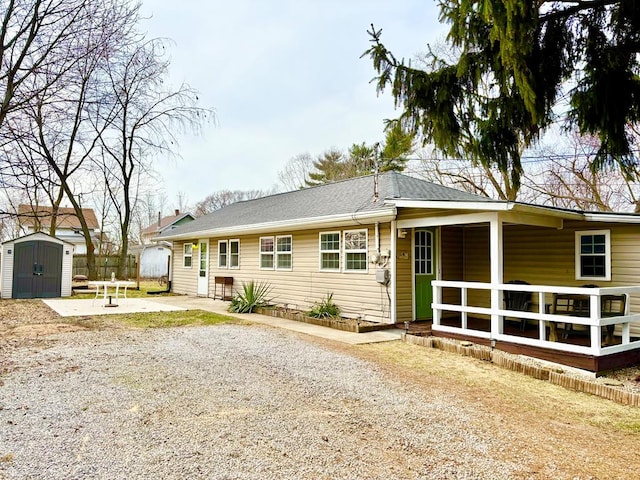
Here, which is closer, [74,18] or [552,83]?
[552,83]

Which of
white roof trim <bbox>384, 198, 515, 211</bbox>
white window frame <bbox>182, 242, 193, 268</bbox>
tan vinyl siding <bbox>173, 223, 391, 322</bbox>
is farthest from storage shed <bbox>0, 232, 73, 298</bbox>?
white roof trim <bbox>384, 198, 515, 211</bbox>

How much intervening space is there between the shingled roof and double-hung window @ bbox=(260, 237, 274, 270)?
0.64m

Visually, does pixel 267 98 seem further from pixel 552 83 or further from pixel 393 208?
pixel 552 83

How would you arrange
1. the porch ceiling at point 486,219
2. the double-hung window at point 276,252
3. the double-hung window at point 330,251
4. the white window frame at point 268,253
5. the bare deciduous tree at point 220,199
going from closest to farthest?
the porch ceiling at point 486,219 < the double-hung window at point 330,251 < the double-hung window at point 276,252 < the white window frame at point 268,253 < the bare deciduous tree at point 220,199

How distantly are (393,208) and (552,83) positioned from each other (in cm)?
413

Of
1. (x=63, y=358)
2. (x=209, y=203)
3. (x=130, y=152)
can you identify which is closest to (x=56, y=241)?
(x=130, y=152)

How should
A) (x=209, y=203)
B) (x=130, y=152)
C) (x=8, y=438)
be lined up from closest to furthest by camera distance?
(x=8, y=438) → (x=130, y=152) → (x=209, y=203)

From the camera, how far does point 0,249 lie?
49.6ft

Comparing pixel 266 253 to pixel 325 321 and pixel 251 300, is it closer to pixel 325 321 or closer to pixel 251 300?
pixel 251 300

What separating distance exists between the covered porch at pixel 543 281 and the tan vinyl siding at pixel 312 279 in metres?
0.87

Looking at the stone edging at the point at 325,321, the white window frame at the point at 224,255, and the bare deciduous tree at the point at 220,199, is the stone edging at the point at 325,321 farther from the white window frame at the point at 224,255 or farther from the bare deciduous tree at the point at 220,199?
the bare deciduous tree at the point at 220,199

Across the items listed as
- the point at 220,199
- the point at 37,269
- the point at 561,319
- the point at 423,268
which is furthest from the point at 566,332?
the point at 220,199

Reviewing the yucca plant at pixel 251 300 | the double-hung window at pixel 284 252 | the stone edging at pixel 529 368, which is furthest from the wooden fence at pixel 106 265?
the stone edging at pixel 529 368

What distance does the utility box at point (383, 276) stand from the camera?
30.0ft
